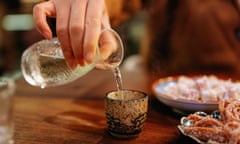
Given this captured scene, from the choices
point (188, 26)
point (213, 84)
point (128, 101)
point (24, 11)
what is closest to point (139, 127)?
point (128, 101)

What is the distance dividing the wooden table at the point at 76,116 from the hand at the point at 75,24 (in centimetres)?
16

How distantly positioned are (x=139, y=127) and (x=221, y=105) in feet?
0.58

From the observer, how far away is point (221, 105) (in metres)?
0.83

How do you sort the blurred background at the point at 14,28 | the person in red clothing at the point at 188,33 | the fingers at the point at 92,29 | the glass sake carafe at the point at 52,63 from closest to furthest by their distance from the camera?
the fingers at the point at 92,29, the glass sake carafe at the point at 52,63, the person in red clothing at the point at 188,33, the blurred background at the point at 14,28

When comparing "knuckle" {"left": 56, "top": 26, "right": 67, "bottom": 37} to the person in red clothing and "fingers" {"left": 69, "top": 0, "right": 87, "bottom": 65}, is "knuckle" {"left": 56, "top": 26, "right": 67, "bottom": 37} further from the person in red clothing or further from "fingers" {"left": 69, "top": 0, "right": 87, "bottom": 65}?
the person in red clothing

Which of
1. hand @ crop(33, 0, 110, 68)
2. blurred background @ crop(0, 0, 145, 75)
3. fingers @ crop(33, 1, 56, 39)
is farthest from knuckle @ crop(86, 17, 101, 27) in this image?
blurred background @ crop(0, 0, 145, 75)

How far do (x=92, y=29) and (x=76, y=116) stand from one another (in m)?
0.29

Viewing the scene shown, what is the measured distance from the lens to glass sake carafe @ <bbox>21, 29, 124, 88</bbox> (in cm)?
95

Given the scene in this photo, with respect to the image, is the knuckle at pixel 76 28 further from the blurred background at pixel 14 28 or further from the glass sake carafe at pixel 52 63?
the blurred background at pixel 14 28

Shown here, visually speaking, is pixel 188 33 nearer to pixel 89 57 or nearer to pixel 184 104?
pixel 184 104

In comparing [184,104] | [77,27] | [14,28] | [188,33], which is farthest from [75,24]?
[14,28]

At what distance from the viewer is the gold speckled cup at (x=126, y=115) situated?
2.70 ft

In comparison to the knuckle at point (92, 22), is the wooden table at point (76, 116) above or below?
below

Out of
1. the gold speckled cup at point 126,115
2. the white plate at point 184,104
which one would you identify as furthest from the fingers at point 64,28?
the white plate at point 184,104
